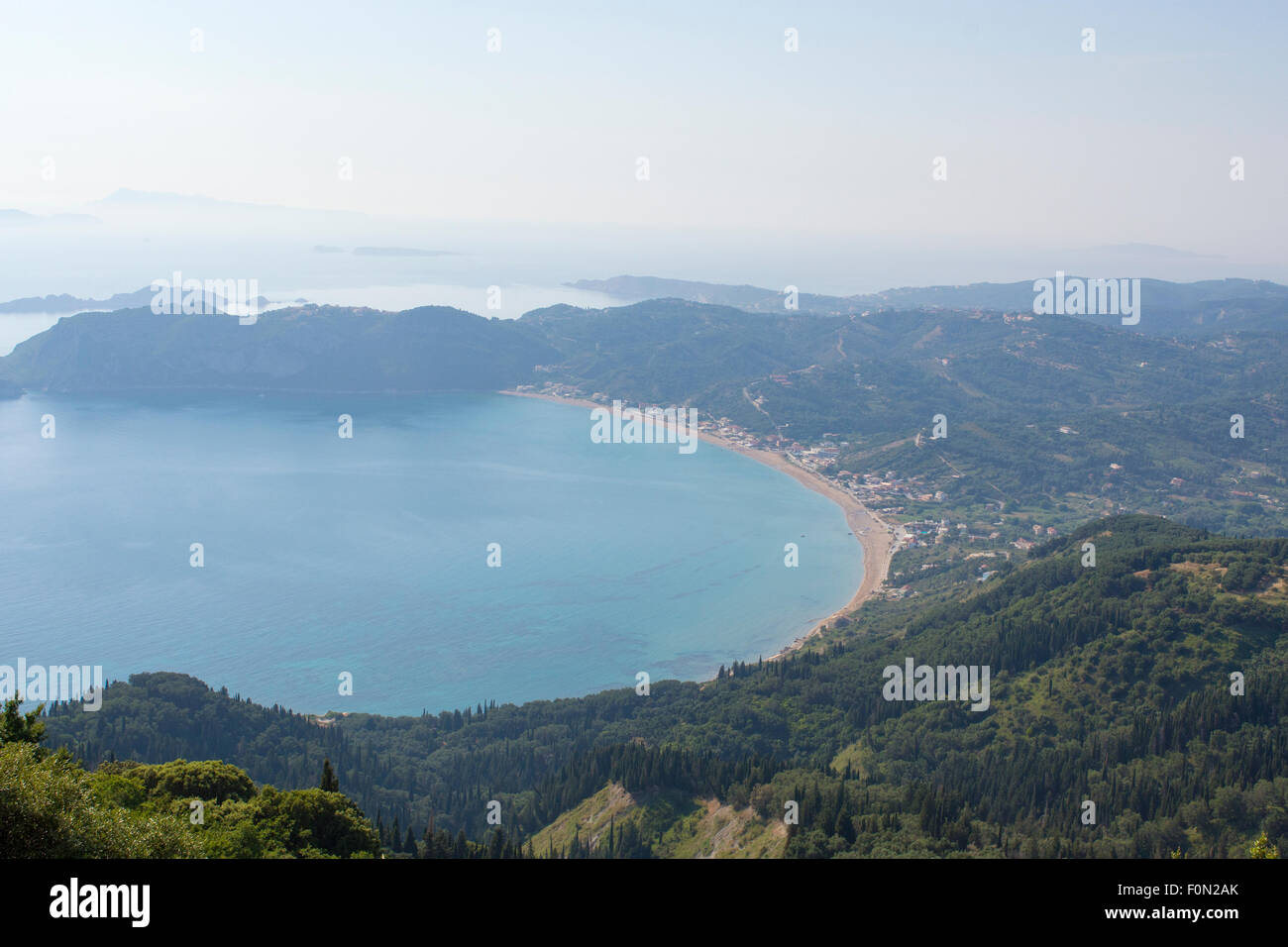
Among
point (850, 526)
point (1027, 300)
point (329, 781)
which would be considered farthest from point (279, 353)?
point (1027, 300)

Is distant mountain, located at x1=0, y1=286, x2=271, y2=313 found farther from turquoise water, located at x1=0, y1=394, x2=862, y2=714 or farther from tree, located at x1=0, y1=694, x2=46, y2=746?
tree, located at x1=0, y1=694, x2=46, y2=746

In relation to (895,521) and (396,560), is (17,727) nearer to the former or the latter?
(396,560)

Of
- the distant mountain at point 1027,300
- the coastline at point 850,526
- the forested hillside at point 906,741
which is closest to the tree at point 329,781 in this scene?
the forested hillside at point 906,741

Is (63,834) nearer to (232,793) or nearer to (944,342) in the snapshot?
(232,793)

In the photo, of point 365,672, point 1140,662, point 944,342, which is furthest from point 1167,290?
point 365,672

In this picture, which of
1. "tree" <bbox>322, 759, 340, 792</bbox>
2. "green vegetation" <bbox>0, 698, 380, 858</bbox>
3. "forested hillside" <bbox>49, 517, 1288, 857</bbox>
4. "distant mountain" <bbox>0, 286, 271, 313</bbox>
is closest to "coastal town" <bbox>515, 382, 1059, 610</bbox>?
"forested hillside" <bbox>49, 517, 1288, 857</bbox>

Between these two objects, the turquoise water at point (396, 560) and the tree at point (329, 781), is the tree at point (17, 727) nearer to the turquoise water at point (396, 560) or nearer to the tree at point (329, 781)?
the tree at point (329, 781)

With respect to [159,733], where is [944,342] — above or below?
above
